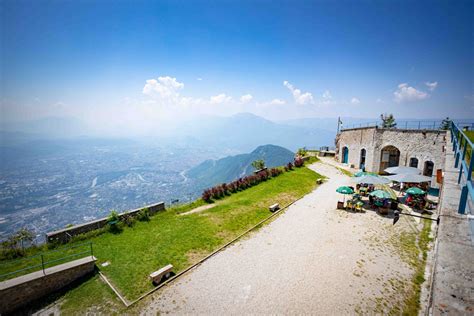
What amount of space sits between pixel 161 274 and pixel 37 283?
492cm

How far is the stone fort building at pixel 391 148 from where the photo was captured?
2258 centimetres

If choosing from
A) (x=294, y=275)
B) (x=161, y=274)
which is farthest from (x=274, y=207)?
(x=161, y=274)

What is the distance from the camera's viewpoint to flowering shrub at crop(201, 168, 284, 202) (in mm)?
19578

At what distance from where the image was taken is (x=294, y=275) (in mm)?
9195

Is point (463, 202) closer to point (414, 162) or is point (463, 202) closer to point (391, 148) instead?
point (414, 162)

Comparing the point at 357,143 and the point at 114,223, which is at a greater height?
the point at 357,143

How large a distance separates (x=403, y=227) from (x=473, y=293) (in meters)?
13.8

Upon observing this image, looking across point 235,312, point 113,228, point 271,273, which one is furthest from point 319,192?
point 113,228

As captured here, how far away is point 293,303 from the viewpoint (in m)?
7.77

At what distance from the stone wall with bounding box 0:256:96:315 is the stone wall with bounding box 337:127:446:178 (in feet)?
101

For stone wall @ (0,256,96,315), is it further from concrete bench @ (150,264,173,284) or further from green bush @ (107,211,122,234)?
green bush @ (107,211,122,234)

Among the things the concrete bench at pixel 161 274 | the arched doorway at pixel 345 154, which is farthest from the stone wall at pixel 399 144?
the concrete bench at pixel 161 274

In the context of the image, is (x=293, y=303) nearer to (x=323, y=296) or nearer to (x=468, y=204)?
(x=323, y=296)

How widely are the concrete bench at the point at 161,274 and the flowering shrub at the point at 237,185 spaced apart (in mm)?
9849
